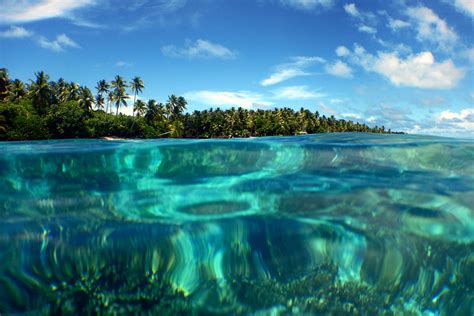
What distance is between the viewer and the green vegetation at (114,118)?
129 ft

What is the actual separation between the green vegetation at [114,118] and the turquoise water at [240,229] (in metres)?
35.0

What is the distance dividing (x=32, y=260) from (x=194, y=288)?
2445mm

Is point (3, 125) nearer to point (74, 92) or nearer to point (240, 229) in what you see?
point (74, 92)

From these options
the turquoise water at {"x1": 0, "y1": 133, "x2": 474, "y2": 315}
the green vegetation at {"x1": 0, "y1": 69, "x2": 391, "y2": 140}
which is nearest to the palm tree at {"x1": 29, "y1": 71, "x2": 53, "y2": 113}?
the green vegetation at {"x1": 0, "y1": 69, "x2": 391, "y2": 140}

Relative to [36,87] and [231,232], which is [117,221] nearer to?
[231,232]

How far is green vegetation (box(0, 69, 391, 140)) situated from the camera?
129 feet

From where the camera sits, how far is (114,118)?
174ft

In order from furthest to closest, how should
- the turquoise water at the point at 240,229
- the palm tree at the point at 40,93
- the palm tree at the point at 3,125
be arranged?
1. the palm tree at the point at 40,93
2. the palm tree at the point at 3,125
3. the turquoise water at the point at 240,229

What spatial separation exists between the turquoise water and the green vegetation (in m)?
35.0

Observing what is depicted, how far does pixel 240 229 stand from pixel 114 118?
169 feet

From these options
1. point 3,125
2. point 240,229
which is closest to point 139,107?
point 3,125

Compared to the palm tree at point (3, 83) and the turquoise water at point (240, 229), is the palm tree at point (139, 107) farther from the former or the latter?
the turquoise water at point (240, 229)

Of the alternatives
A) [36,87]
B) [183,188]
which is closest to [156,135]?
[36,87]

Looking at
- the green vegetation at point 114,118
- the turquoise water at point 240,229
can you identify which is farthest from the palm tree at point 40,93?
the turquoise water at point 240,229
